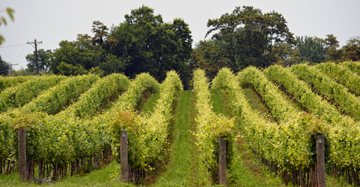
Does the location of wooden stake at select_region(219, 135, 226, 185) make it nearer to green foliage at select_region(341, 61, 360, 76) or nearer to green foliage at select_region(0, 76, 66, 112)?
green foliage at select_region(0, 76, 66, 112)

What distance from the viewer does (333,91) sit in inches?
1048

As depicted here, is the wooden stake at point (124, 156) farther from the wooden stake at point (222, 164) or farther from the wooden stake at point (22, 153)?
the wooden stake at point (22, 153)

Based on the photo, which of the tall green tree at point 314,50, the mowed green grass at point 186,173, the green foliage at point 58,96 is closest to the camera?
the mowed green grass at point 186,173

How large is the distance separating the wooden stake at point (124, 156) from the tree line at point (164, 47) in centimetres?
4540

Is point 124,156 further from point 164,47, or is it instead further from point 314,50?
point 314,50

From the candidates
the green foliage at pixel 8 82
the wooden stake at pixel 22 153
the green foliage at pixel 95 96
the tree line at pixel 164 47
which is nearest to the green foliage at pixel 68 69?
the tree line at pixel 164 47

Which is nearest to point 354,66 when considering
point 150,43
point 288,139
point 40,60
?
point 288,139

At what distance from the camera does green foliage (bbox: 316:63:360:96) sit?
30.0 m

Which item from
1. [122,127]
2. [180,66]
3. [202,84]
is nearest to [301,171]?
[122,127]

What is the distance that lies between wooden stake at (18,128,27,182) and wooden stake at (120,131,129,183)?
11.8 feet

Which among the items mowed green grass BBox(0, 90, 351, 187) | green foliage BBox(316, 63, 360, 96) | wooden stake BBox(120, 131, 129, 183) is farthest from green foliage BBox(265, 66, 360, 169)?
wooden stake BBox(120, 131, 129, 183)

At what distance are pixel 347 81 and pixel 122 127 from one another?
29389 millimetres

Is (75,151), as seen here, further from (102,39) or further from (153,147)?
(102,39)

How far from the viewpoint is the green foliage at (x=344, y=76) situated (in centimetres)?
3004
